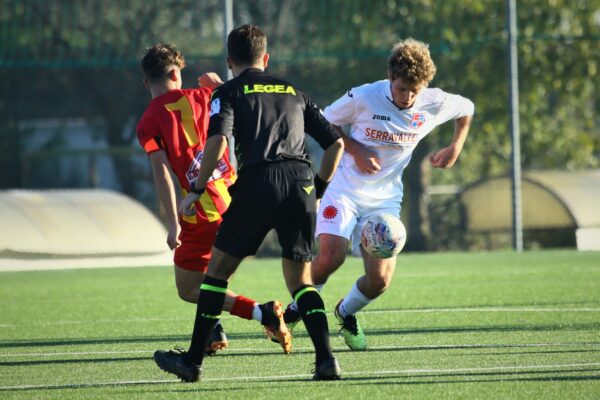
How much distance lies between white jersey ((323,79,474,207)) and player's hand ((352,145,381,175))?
0.14 m

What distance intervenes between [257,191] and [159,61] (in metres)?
1.90

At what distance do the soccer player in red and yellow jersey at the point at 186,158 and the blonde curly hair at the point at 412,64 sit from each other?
125cm

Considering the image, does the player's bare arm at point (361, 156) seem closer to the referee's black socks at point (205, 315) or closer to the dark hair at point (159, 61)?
the dark hair at point (159, 61)

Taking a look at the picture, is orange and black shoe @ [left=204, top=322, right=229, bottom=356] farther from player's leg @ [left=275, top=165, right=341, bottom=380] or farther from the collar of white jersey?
the collar of white jersey

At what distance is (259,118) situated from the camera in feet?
21.6

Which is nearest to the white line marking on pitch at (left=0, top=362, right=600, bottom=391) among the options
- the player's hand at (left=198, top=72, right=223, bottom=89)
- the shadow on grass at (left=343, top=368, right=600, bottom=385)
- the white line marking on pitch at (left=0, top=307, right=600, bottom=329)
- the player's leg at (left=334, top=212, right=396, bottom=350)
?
the shadow on grass at (left=343, top=368, right=600, bottom=385)

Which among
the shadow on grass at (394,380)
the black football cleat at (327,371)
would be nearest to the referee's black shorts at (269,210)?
the black football cleat at (327,371)

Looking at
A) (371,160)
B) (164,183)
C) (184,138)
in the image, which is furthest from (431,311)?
(164,183)

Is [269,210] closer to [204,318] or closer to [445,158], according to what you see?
[204,318]

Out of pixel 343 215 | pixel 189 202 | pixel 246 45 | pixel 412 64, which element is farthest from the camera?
pixel 343 215

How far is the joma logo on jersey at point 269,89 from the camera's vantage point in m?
6.61

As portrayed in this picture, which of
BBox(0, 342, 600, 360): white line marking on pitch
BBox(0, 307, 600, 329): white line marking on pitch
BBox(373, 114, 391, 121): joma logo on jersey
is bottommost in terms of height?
BBox(0, 307, 600, 329): white line marking on pitch

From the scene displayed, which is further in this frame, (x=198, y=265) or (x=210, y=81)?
(x=210, y=81)

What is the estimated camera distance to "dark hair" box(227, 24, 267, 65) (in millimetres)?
6676
